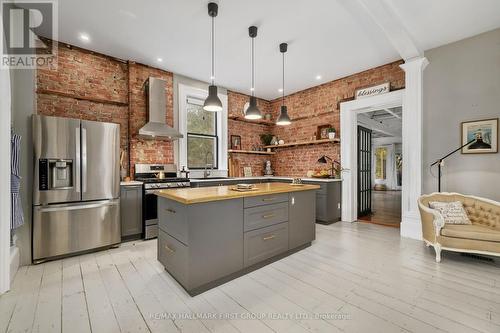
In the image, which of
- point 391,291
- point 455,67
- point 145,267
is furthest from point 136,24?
point 455,67

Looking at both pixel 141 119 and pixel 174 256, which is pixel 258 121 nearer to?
pixel 141 119

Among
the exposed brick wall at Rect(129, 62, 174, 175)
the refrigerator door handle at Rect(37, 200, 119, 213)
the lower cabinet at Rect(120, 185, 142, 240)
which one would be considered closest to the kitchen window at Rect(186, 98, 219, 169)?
the exposed brick wall at Rect(129, 62, 174, 175)

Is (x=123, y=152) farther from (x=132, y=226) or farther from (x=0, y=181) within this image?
(x=0, y=181)

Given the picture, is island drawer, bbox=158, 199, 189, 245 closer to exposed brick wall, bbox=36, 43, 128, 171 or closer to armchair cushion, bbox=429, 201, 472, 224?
exposed brick wall, bbox=36, 43, 128, 171

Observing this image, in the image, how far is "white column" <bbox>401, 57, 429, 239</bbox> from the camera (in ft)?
12.3

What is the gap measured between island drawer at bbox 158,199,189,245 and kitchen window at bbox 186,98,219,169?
262 centimetres

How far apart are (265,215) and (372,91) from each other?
144 inches

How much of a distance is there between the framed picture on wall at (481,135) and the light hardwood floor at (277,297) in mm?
1610

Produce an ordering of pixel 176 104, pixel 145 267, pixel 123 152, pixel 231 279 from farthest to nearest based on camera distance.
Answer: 1. pixel 176 104
2. pixel 123 152
3. pixel 145 267
4. pixel 231 279

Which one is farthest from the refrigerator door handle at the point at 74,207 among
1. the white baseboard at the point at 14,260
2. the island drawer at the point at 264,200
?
the island drawer at the point at 264,200

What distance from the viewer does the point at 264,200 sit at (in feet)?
8.76

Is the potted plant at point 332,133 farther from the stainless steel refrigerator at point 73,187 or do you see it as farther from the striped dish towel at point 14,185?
the striped dish towel at point 14,185

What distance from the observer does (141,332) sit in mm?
1639

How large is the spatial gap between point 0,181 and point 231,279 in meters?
2.46
